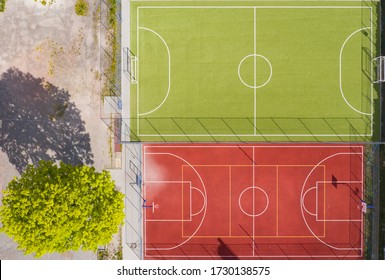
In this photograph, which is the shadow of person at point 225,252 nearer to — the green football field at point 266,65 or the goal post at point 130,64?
the green football field at point 266,65

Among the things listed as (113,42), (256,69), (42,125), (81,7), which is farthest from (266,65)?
(42,125)

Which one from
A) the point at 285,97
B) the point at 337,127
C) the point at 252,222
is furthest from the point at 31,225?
the point at 337,127

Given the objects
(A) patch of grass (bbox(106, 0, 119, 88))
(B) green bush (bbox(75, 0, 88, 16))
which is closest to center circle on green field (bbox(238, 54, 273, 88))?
(A) patch of grass (bbox(106, 0, 119, 88))

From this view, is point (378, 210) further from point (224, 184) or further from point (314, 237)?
point (224, 184)

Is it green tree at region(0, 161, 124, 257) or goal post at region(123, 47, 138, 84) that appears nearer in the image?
green tree at region(0, 161, 124, 257)

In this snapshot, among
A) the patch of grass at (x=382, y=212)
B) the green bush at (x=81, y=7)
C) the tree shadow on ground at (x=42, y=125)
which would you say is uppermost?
the green bush at (x=81, y=7)

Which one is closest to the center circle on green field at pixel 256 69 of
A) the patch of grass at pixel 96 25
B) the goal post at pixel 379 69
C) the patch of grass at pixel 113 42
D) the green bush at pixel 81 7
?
the goal post at pixel 379 69

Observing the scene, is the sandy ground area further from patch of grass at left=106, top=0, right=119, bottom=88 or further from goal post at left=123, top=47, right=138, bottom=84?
goal post at left=123, top=47, right=138, bottom=84
